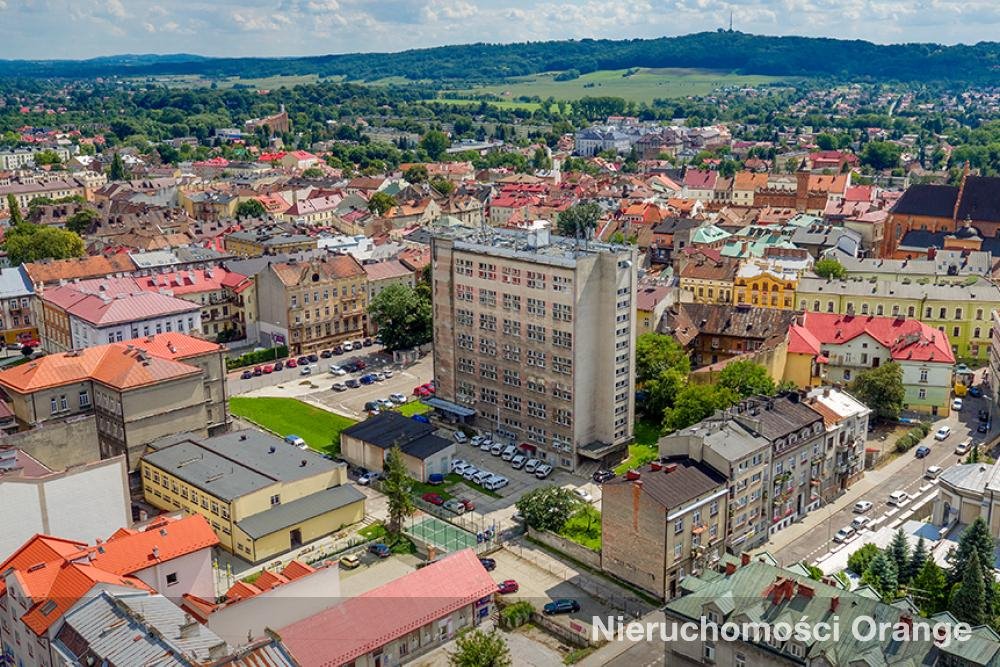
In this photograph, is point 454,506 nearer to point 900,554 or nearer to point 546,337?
point 546,337

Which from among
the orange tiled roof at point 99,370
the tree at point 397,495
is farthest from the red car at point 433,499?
the orange tiled roof at point 99,370

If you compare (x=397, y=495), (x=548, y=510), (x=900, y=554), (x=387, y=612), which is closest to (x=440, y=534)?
(x=397, y=495)

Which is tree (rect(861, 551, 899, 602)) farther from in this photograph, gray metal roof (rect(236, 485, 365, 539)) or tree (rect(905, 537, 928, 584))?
gray metal roof (rect(236, 485, 365, 539))

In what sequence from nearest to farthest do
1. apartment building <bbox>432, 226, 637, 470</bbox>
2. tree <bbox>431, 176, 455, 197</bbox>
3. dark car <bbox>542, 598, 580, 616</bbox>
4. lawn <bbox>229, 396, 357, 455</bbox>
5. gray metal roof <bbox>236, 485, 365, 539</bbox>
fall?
dark car <bbox>542, 598, 580, 616</bbox>, gray metal roof <bbox>236, 485, 365, 539</bbox>, apartment building <bbox>432, 226, 637, 470</bbox>, lawn <bbox>229, 396, 357, 455</bbox>, tree <bbox>431, 176, 455, 197</bbox>

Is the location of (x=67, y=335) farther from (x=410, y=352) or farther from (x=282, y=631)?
(x=282, y=631)

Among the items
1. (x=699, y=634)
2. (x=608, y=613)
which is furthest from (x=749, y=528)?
(x=699, y=634)

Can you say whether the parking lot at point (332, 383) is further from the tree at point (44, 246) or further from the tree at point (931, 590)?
the tree at point (931, 590)

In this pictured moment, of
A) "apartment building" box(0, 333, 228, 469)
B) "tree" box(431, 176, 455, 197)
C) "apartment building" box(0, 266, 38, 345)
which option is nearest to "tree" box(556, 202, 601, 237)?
"tree" box(431, 176, 455, 197)
